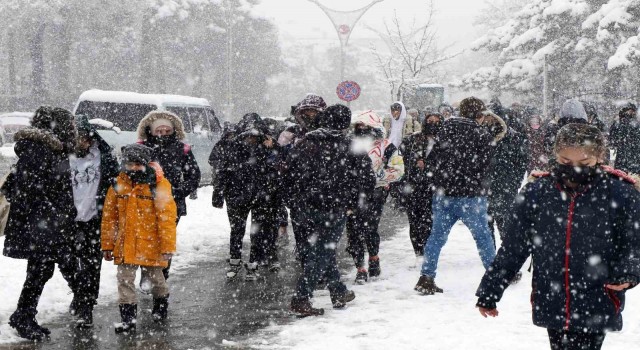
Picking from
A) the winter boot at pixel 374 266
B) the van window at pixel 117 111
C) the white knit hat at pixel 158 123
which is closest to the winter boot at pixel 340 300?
the winter boot at pixel 374 266

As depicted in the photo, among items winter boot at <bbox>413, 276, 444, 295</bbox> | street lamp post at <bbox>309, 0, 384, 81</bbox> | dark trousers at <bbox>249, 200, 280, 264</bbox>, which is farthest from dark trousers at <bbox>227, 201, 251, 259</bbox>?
street lamp post at <bbox>309, 0, 384, 81</bbox>

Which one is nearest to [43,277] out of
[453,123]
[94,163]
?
[94,163]

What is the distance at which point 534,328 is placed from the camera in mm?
5559

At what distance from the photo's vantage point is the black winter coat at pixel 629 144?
428 inches

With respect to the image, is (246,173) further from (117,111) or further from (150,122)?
(117,111)

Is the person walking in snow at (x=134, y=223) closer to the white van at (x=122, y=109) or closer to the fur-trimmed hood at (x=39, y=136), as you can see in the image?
the fur-trimmed hood at (x=39, y=136)

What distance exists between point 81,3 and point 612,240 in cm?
3967

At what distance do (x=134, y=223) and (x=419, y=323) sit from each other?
2.27 meters

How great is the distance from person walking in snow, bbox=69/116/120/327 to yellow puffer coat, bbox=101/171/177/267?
0.17 metres

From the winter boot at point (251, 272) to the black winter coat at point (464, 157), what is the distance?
224cm

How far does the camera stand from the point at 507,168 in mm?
8242

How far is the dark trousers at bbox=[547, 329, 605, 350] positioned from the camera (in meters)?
3.46

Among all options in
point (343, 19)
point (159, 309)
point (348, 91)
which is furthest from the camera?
point (343, 19)

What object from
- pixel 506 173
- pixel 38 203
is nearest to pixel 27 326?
pixel 38 203
